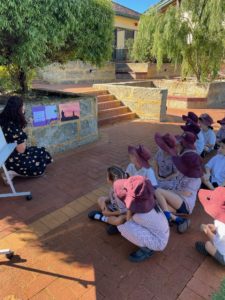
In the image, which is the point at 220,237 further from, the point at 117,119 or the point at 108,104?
the point at 108,104

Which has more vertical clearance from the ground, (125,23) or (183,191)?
(125,23)

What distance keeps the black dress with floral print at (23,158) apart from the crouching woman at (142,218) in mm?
1991

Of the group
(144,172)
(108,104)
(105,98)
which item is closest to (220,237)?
(144,172)

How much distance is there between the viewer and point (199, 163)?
295 cm

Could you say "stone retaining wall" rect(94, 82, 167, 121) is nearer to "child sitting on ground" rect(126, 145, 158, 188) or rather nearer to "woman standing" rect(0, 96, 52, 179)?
A: "woman standing" rect(0, 96, 52, 179)

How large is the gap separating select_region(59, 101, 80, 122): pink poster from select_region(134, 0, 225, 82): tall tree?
6.94 m

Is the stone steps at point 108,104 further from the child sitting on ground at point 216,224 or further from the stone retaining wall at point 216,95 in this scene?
the child sitting on ground at point 216,224

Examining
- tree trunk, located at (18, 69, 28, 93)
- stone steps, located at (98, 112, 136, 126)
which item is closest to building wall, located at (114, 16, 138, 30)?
stone steps, located at (98, 112, 136, 126)

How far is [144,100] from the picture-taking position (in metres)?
8.45

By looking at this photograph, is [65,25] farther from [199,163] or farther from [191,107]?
[191,107]

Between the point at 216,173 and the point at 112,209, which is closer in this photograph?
the point at 112,209

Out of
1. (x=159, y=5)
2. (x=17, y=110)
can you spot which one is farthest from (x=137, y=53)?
(x=17, y=110)

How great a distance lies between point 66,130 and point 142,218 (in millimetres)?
3542

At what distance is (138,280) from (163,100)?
672cm
